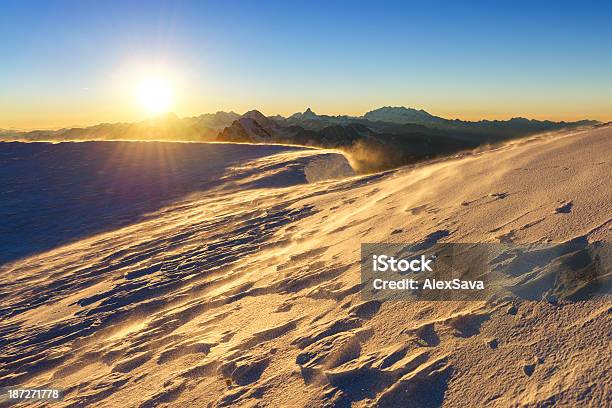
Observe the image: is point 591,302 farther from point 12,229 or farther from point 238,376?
point 12,229

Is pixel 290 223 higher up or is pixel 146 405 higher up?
pixel 290 223

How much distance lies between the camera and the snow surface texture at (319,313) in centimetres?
233

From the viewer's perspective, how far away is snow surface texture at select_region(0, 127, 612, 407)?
2.33 m

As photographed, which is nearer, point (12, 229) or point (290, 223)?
point (290, 223)

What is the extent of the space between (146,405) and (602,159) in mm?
4992

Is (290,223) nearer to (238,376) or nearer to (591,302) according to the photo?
(238,376)

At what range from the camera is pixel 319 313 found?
334cm

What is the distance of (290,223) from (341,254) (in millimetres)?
2333

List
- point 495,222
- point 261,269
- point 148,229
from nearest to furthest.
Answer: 1. point 495,222
2. point 261,269
3. point 148,229

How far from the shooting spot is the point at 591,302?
2.51 meters

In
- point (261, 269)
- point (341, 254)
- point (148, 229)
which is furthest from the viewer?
point (148, 229)

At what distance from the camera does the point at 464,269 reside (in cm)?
328

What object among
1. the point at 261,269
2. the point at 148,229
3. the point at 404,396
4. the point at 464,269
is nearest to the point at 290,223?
the point at 261,269

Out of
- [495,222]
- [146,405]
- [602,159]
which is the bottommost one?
[146,405]
